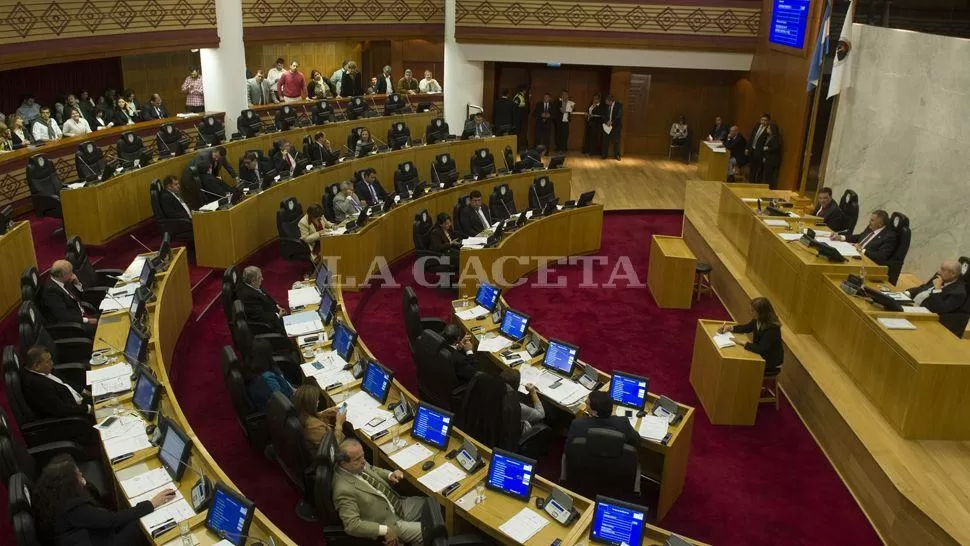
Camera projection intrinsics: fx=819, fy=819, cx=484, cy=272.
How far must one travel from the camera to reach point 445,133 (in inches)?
667

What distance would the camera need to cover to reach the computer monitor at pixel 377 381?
6957 millimetres

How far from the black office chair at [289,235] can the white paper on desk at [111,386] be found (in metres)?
4.37

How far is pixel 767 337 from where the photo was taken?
827 centimetres

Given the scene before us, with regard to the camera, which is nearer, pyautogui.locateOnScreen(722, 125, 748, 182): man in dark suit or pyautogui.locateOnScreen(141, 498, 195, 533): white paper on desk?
pyautogui.locateOnScreen(141, 498, 195, 533): white paper on desk

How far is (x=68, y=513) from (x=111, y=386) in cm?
209

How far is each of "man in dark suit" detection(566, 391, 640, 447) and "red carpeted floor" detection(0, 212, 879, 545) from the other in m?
1.07

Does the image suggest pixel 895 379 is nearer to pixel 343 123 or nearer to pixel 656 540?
pixel 656 540

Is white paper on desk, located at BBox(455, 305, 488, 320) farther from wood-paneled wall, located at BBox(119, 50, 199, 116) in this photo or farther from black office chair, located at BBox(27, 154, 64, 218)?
wood-paneled wall, located at BBox(119, 50, 199, 116)

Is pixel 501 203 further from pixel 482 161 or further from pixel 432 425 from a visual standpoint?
pixel 432 425

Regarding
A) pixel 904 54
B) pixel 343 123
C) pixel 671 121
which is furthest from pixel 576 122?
pixel 904 54

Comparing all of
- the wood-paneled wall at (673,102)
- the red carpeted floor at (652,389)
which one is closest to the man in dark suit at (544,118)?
the wood-paneled wall at (673,102)

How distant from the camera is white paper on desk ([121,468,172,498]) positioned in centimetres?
544

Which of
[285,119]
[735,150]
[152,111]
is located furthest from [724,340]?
[152,111]

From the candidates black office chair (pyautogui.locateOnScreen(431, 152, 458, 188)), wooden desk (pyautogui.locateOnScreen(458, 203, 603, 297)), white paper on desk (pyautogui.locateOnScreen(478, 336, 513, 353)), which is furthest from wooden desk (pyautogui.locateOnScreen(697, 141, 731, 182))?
white paper on desk (pyautogui.locateOnScreen(478, 336, 513, 353))
